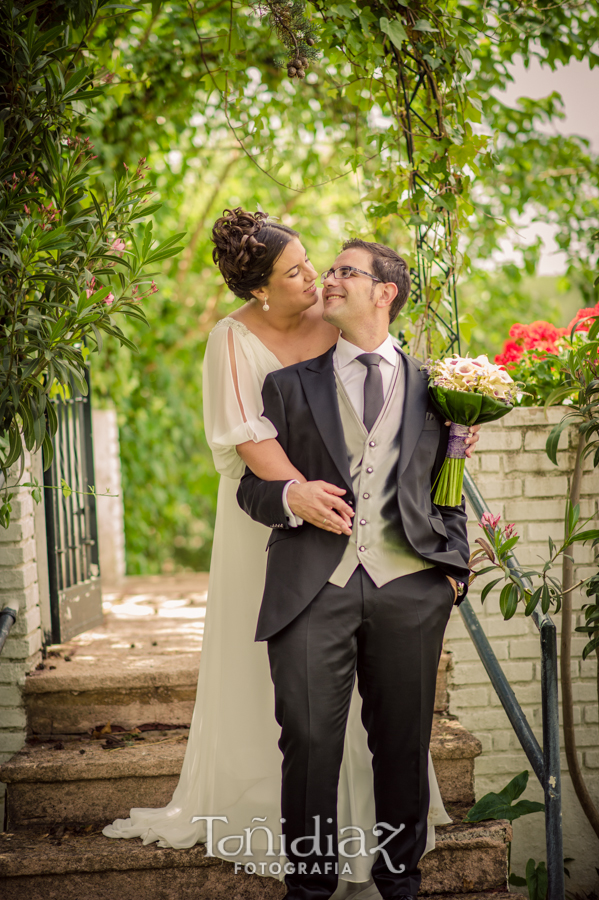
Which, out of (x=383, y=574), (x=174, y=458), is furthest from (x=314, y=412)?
(x=174, y=458)

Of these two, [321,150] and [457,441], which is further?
[321,150]

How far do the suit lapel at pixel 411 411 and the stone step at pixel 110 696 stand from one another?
4.31 feet

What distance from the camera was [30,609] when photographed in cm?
295

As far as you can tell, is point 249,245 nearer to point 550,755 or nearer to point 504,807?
point 550,755

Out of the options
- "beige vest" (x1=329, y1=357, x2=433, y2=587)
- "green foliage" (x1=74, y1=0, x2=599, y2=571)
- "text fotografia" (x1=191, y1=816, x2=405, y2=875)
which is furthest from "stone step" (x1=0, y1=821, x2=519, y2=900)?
"green foliage" (x1=74, y1=0, x2=599, y2=571)

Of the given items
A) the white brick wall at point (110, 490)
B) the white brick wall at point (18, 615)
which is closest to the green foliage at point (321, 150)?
the white brick wall at point (110, 490)

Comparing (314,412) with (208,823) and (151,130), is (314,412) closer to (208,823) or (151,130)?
(208,823)

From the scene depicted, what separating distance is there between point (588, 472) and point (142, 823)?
7.10 ft

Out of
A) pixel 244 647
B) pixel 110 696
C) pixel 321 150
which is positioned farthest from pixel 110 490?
pixel 321 150

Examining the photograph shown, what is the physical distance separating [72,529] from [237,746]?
1.73 metres

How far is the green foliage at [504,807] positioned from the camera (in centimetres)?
255

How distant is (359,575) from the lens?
2004 mm

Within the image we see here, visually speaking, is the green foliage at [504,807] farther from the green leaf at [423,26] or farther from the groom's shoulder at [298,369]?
the green leaf at [423,26]

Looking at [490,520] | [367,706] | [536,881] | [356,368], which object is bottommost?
[536,881]
